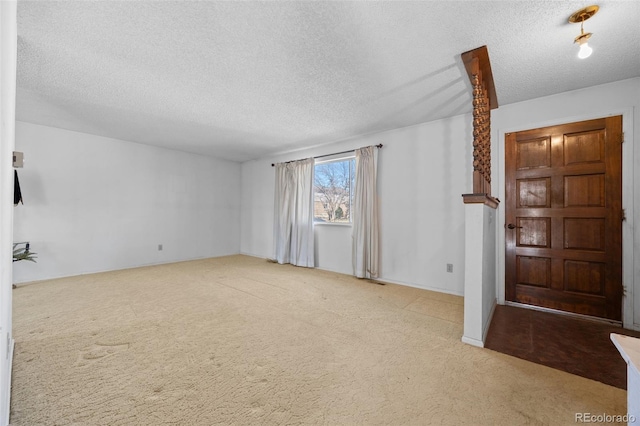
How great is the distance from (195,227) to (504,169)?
576 centimetres

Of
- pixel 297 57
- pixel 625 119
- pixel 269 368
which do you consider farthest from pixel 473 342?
pixel 297 57

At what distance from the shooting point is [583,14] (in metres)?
1.65

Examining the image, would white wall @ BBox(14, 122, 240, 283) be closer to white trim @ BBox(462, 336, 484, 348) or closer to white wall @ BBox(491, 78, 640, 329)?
white trim @ BBox(462, 336, 484, 348)

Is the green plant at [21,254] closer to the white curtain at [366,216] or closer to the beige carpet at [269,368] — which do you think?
the beige carpet at [269,368]

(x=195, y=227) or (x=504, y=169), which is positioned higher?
(x=504, y=169)

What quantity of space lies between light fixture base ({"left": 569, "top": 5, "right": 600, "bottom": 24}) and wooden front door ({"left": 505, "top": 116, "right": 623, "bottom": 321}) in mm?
1437

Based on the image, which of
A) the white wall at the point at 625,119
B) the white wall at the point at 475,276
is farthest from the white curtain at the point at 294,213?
Answer: the white wall at the point at 625,119

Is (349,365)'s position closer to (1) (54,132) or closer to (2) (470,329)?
(2) (470,329)

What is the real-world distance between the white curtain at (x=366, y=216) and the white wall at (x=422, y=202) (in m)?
0.13

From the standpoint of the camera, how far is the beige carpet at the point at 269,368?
1.35 m

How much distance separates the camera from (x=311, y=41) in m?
Answer: 1.95

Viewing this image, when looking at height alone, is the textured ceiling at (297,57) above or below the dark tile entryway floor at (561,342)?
above

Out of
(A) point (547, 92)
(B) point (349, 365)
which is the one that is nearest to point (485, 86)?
(A) point (547, 92)

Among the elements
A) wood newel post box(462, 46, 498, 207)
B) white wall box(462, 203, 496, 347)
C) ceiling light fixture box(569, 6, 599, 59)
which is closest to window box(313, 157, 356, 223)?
wood newel post box(462, 46, 498, 207)
